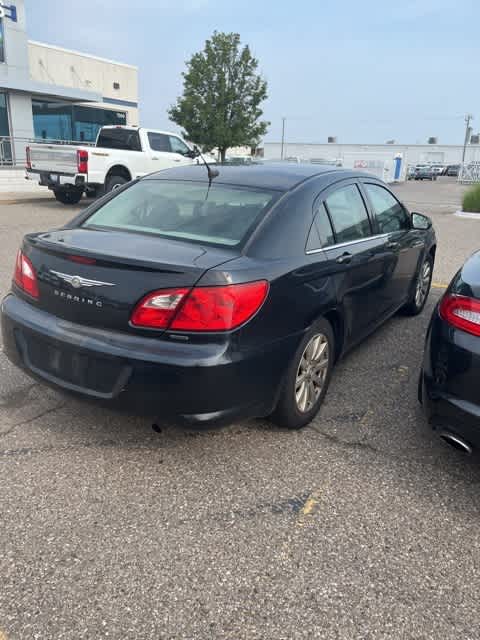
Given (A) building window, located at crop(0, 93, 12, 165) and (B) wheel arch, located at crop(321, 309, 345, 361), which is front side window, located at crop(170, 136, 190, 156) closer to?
(A) building window, located at crop(0, 93, 12, 165)

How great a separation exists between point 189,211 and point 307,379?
4.20 ft

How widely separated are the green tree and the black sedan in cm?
2476

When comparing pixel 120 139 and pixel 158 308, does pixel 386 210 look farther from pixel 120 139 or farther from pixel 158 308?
pixel 120 139

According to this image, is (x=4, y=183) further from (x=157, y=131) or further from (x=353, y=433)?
(x=353, y=433)

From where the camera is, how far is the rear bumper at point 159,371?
2.47 metres

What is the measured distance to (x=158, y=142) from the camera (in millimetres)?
14781

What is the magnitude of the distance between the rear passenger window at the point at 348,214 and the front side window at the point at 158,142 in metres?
11.8

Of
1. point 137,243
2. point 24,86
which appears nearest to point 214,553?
point 137,243

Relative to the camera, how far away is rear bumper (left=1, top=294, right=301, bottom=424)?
2.47 meters

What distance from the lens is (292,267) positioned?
287 cm

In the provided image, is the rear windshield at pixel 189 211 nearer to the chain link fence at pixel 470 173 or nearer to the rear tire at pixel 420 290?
the rear tire at pixel 420 290

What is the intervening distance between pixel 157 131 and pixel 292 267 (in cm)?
1316

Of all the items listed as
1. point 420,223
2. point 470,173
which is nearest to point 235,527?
point 420,223

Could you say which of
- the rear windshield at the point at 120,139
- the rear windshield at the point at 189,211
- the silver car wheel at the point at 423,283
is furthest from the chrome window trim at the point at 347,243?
the rear windshield at the point at 120,139
